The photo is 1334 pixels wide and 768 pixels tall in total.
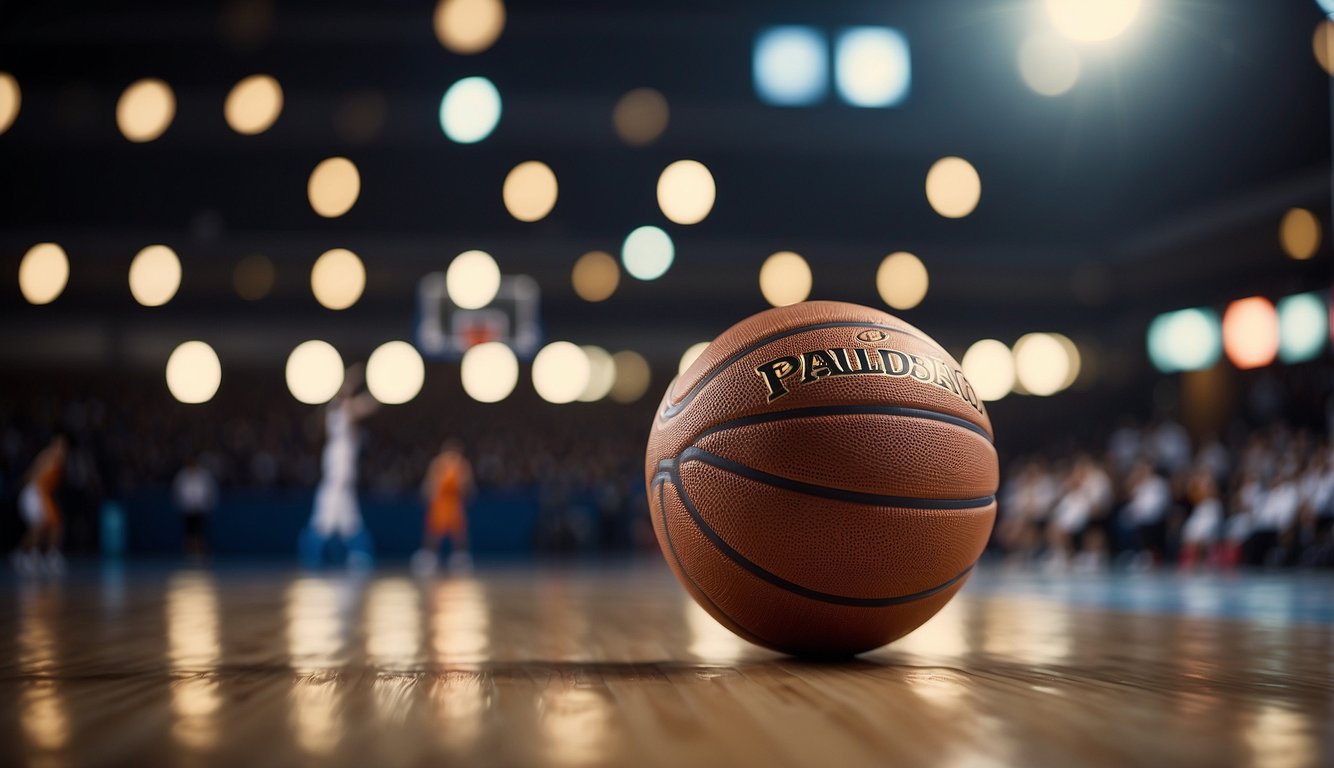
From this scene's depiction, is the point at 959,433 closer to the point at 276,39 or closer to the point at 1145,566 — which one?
the point at 1145,566

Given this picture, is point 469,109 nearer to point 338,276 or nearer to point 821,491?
point 338,276

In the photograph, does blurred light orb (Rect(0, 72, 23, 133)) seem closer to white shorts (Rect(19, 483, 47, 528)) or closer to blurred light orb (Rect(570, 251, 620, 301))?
white shorts (Rect(19, 483, 47, 528))

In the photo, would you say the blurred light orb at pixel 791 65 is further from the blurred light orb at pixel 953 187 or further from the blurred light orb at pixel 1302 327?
the blurred light orb at pixel 1302 327

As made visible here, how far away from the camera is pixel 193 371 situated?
18312mm

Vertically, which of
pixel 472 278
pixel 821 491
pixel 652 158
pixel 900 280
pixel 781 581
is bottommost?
pixel 781 581

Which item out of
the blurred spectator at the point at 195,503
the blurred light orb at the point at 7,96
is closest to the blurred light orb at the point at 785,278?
the blurred spectator at the point at 195,503

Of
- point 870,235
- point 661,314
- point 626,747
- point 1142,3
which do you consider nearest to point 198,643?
point 626,747

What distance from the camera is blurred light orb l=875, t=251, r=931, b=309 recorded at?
17.7 metres

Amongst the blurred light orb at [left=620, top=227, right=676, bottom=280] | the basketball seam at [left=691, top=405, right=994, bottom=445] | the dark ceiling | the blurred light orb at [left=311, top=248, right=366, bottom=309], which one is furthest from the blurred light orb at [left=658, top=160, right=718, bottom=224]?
the basketball seam at [left=691, top=405, right=994, bottom=445]

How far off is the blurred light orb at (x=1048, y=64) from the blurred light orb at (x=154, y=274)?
12.6 metres

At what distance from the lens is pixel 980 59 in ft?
41.4

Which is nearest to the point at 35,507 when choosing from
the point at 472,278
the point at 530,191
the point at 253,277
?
the point at 530,191

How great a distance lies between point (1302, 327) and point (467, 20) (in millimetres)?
11232

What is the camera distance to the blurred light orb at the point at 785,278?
17.1m
